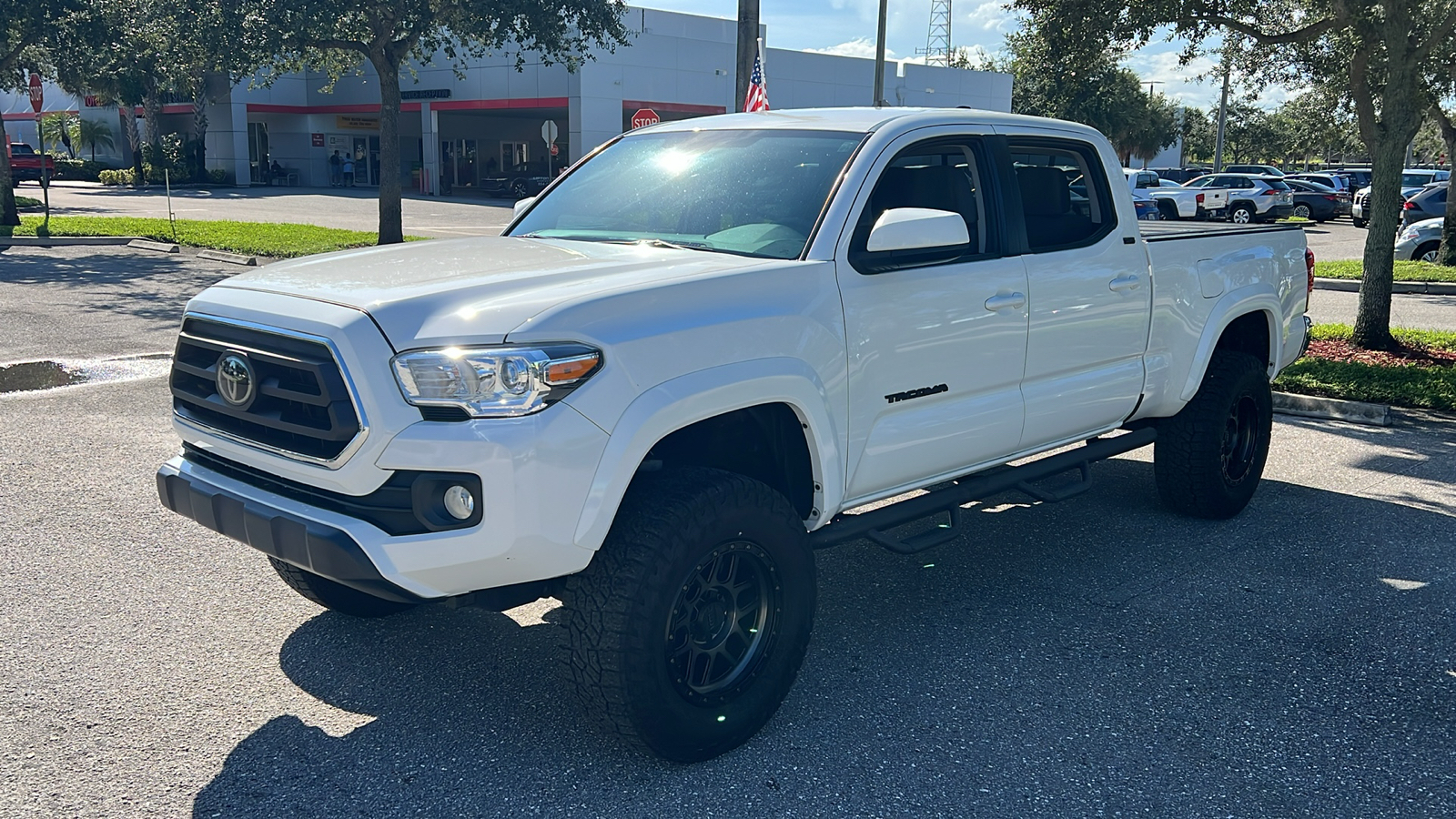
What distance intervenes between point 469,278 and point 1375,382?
8.61m

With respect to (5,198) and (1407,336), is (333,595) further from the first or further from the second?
(5,198)

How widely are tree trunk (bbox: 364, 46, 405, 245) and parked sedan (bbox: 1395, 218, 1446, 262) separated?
18027 mm

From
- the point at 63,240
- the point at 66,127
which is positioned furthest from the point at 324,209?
the point at 66,127

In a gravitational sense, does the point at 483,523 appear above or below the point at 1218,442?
above

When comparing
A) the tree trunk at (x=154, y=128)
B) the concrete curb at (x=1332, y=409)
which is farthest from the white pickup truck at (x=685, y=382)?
the tree trunk at (x=154, y=128)

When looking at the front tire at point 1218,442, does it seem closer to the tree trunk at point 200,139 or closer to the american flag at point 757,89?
the american flag at point 757,89

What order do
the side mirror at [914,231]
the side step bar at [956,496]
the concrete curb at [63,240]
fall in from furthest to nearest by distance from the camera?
the concrete curb at [63,240] < the side step bar at [956,496] < the side mirror at [914,231]

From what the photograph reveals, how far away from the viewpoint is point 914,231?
396cm

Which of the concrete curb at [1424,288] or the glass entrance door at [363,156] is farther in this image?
the glass entrance door at [363,156]

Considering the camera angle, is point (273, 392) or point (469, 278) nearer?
point (273, 392)

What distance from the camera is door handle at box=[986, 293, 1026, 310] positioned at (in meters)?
4.54

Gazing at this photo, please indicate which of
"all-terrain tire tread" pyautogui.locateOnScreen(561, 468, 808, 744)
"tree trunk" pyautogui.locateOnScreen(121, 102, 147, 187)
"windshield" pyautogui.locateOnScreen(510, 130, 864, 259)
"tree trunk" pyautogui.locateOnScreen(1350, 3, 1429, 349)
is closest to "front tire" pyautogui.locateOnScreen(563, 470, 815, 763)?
"all-terrain tire tread" pyautogui.locateOnScreen(561, 468, 808, 744)

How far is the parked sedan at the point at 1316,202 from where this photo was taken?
38.1 meters

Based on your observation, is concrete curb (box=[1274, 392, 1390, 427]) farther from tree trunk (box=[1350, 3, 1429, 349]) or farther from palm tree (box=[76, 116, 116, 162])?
palm tree (box=[76, 116, 116, 162])
